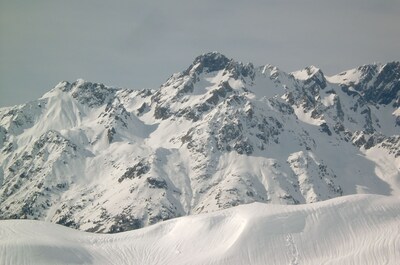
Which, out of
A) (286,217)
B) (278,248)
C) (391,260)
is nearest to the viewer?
(391,260)

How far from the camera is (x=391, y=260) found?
159m

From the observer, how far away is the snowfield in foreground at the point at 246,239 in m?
167

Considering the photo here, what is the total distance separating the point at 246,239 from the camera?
175500 mm

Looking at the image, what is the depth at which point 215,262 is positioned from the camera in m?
169

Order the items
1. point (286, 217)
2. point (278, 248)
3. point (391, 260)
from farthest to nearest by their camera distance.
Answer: point (286, 217)
point (278, 248)
point (391, 260)

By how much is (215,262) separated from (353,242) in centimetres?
3664

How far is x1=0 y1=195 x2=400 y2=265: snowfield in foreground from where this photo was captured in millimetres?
167125

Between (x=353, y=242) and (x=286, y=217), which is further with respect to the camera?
A: (x=286, y=217)

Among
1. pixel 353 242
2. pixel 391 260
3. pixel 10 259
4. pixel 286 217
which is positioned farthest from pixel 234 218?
pixel 10 259

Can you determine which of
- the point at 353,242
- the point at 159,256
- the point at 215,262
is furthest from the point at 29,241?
the point at 353,242

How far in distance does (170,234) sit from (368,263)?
58824mm

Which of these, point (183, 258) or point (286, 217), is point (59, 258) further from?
point (286, 217)

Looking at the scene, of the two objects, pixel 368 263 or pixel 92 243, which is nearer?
pixel 368 263

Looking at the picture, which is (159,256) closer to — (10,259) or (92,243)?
(92,243)
